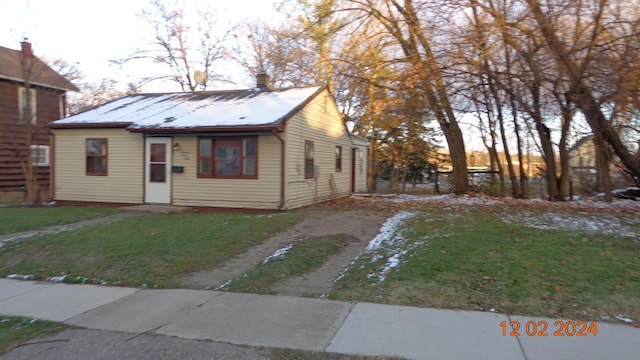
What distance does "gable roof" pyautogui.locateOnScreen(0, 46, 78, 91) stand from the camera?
70.7 feet

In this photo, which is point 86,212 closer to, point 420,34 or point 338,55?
point 338,55

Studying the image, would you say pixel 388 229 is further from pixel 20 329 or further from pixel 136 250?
pixel 20 329

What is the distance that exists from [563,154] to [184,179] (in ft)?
42.9

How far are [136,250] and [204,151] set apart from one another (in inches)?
258

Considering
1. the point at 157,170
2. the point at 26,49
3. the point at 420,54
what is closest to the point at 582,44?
the point at 420,54

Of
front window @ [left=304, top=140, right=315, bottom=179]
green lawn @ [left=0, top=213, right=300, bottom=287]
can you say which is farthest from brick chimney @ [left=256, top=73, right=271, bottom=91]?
green lawn @ [left=0, top=213, right=300, bottom=287]

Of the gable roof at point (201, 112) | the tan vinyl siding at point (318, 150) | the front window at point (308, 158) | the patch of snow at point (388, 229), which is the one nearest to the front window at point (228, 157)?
the gable roof at point (201, 112)

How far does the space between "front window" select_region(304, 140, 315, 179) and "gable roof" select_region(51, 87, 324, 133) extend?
1.47 m

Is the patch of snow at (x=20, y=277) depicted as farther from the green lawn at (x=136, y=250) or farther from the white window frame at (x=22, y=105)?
the white window frame at (x=22, y=105)

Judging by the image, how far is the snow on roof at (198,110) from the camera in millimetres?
14469

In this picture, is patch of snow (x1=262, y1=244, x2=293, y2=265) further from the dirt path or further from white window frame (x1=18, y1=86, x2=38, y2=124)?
white window frame (x1=18, y1=86, x2=38, y2=124)

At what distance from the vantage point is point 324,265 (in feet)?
25.9

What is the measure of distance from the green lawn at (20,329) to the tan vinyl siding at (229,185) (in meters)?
8.79

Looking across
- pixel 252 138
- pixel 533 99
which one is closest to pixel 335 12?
pixel 252 138
